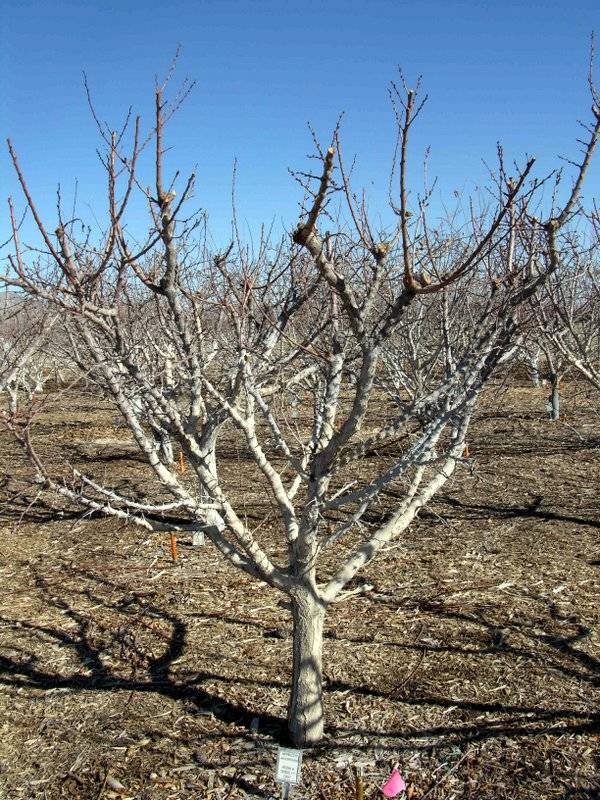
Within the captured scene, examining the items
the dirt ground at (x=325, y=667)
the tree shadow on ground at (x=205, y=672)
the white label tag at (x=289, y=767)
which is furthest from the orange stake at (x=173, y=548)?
the white label tag at (x=289, y=767)

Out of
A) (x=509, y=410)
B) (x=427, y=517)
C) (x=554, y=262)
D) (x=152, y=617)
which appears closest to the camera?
(x=554, y=262)

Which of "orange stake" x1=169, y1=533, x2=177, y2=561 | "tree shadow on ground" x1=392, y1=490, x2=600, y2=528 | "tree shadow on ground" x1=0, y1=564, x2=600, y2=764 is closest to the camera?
"tree shadow on ground" x1=0, y1=564, x2=600, y2=764

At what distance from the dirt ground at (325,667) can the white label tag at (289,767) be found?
399 millimetres

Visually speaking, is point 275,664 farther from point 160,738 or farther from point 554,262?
point 554,262

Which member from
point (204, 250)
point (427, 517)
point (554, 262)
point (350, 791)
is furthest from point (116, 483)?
point (554, 262)

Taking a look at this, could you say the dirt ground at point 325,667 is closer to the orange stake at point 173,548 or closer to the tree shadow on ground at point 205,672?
the tree shadow on ground at point 205,672

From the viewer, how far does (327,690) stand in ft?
13.4

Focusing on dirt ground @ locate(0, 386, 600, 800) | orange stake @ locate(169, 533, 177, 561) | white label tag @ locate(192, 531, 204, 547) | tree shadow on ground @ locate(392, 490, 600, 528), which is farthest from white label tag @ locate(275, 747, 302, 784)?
tree shadow on ground @ locate(392, 490, 600, 528)

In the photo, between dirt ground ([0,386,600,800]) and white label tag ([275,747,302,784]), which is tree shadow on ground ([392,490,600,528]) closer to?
dirt ground ([0,386,600,800])

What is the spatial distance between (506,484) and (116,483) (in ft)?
16.9

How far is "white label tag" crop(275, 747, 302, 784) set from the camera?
9.48 ft

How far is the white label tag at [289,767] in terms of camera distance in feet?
9.48

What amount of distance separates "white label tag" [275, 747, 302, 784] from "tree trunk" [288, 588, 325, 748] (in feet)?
1.86

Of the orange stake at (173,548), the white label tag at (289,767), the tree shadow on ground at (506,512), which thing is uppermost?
the tree shadow on ground at (506,512)
